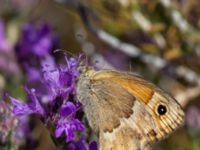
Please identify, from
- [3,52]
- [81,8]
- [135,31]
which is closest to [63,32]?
[3,52]

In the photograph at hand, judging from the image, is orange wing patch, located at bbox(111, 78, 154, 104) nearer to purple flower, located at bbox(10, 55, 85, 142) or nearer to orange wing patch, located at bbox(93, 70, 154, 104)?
orange wing patch, located at bbox(93, 70, 154, 104)

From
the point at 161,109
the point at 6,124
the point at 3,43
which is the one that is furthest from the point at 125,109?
the point at 3,43

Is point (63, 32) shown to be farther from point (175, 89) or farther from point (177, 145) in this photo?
point (177, 145)

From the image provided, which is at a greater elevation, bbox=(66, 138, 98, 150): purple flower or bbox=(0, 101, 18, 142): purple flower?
bbox=(66, 138, 98, 150): purple flower

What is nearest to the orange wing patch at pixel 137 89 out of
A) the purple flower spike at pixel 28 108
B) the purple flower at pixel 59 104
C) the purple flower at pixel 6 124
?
the purple flower at pixel 59 104

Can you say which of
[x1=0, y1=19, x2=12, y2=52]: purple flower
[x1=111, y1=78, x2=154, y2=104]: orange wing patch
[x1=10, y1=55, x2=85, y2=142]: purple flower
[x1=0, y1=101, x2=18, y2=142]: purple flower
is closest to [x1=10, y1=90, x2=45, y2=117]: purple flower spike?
[x1=10, y1=55, x2=85, y2=142]: purple flower

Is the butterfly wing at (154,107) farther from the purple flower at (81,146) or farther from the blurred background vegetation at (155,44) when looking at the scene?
the blurred background vegetation at (155,44)

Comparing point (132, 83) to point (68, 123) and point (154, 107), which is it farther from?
point (68, 123)
